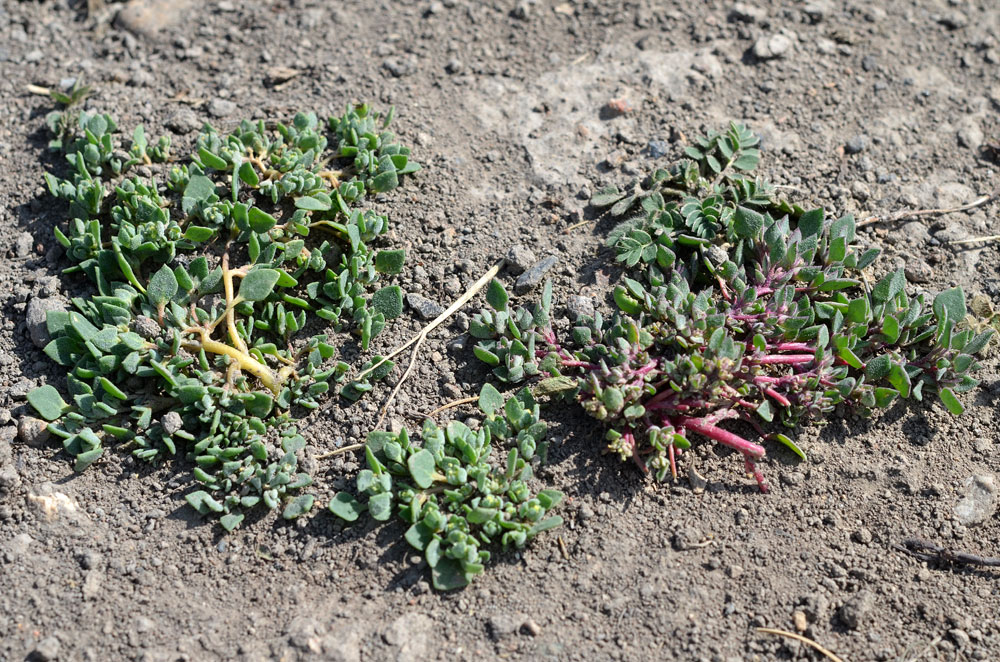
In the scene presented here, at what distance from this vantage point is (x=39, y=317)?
3.28m

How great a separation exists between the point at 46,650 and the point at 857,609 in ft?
8.12

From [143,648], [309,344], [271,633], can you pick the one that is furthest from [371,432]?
[143,648]

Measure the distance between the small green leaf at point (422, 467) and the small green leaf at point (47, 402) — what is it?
1.26 metres

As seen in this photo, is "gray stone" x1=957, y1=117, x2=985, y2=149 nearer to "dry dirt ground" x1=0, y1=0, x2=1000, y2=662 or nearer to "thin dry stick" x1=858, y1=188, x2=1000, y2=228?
"dry dirt ground" x1=0, y1=0, x2=1000, y2=662

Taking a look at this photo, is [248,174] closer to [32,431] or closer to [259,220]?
[259,220]

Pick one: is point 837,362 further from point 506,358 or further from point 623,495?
point 506,358

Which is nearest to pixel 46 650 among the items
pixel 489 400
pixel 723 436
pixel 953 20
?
pixel 489 400

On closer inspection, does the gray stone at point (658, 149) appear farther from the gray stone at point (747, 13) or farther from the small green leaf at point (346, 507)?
the small green leaf at point (346, 507)

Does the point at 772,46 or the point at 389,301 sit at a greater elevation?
the point at 772,46

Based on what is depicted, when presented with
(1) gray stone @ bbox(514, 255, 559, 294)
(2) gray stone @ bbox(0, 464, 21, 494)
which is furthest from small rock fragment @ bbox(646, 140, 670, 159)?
(2) gray stone @ bbox(0, 464, 21, 494)

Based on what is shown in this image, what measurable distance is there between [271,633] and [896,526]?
6.78 ft

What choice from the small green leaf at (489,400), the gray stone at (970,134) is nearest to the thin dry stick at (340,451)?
the small green leaf at (489,400)

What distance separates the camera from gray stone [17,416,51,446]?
120 inches

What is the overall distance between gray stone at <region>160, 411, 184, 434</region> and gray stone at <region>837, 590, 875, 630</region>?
2262 millimetres
